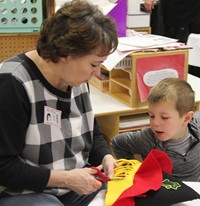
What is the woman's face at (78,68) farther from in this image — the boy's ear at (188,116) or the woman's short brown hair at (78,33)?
the boy's ear at (188,116)

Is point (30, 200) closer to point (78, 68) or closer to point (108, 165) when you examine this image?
point (108, 165)

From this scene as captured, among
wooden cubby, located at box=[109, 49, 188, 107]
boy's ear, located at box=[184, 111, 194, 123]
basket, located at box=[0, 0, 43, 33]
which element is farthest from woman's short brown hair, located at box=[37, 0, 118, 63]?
basket, located at box=[0, 0, 43, 33]

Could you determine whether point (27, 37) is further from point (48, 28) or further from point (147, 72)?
point (48, 28)

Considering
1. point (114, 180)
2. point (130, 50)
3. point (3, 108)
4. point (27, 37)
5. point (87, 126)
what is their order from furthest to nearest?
point (27, 37) → point (130, 50) → point (87, 126) → point (114, 180) → point (3, 108)

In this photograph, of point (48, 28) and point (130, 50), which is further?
point (130, 50)

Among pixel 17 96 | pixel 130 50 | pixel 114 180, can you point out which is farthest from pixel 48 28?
pixel 130 50

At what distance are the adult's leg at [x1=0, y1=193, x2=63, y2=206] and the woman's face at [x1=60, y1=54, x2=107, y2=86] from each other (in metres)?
0.41

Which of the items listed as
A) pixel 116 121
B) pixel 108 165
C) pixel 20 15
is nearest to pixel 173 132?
pixel 108 165

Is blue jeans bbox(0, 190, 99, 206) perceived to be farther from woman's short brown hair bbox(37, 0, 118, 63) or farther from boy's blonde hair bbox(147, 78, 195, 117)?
boy's blonde hair bbox(147, 78, 195, 117)

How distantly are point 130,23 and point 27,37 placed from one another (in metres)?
0.75

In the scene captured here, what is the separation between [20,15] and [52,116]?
1.16 meters

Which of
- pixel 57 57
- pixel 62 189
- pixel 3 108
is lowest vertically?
pixel 62 189

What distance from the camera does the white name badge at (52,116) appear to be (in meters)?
1.29

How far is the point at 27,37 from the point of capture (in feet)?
7.88
